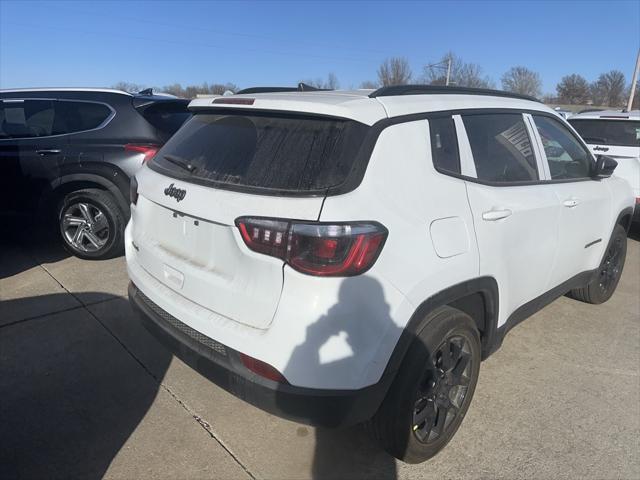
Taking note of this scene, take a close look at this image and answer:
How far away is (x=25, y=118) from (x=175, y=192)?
3.76 meters

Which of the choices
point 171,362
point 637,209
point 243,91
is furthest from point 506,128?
point 637,209

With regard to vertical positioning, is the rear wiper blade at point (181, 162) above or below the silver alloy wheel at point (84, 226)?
above

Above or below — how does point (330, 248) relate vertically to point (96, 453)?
above

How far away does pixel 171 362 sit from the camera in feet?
10.8

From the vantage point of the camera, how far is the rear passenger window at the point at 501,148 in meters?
2.63

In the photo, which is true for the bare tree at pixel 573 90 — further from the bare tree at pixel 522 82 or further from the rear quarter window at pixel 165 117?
the rear quarter window at pixel 165 117

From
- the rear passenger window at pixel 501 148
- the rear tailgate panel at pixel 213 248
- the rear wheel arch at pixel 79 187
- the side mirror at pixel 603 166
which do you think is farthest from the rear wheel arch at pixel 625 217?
the rear wheel arch at pixel 79 187

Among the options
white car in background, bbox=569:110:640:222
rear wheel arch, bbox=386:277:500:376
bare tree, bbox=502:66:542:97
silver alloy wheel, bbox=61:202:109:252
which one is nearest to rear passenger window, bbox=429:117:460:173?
rear wheel arch, bbox=386:277:500:376

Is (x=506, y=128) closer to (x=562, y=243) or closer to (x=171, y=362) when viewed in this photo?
(x=562, y=243)

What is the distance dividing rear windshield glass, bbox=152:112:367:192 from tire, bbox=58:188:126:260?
9.25 ft

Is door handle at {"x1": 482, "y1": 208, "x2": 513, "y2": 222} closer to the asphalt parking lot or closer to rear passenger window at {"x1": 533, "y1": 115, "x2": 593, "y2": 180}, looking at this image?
rear passenger window at {"x1": 533, "y1": 115, "x2": 593, "y2": 180}

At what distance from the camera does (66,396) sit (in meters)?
2.90

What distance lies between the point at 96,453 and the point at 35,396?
716 mm

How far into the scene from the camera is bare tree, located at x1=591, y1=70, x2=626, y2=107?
183 ft
